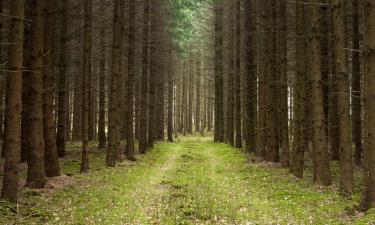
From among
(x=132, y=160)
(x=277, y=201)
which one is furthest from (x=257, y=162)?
(x=277, y=201)

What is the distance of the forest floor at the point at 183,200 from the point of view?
33.2 ft

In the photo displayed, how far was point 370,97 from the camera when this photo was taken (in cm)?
1044

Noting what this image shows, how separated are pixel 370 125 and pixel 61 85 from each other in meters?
16.2

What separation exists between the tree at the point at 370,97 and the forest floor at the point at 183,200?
0.55m

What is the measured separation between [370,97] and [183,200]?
6055mm

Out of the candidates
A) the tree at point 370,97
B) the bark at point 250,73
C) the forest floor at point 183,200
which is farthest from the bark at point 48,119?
the bark at point 250,73

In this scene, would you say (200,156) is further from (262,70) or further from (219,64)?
(219,64)

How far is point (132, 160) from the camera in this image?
24.5 metres

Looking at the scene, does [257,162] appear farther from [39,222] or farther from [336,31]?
[39,222]

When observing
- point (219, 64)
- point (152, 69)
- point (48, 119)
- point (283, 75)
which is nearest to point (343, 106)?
point (283, 75)

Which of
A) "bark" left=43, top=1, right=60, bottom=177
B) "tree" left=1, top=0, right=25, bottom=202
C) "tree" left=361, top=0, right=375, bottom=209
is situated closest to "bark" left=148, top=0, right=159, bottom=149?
"bark" left=43, top=1, right=60, bottom=177

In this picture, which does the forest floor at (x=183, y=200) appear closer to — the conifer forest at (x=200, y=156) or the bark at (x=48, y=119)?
the conifer forest at (x=200, y=156)

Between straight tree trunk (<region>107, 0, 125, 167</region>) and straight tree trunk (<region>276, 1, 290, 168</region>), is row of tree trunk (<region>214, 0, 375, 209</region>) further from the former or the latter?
straight tree trunk (<region>107, 0, 125, 167</region>)

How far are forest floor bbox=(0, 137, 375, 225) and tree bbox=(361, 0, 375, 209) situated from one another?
1.80 ft
